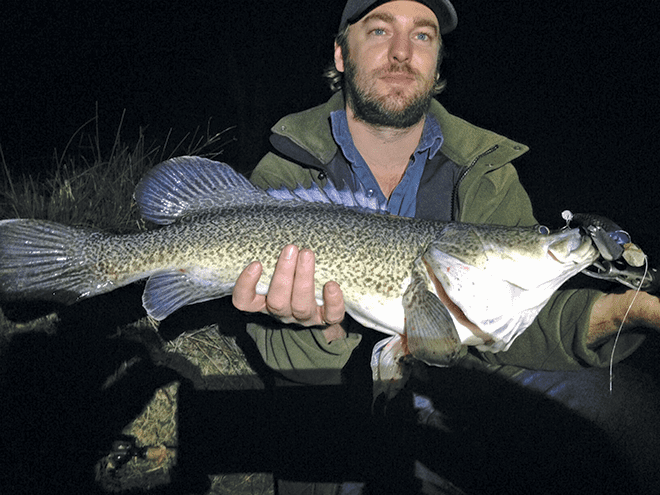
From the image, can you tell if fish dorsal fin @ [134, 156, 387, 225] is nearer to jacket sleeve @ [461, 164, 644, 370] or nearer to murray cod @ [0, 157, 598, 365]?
murray cod @ [0, 157, 598, 365]

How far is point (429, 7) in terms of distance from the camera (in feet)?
9.17

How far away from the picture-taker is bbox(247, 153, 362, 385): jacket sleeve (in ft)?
7.48

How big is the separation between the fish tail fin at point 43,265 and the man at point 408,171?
0.71 metres

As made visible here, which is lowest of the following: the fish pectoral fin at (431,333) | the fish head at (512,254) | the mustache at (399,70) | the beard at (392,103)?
the fish pectoral fin at (431,333)

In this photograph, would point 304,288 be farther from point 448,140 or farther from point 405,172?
point 448,140

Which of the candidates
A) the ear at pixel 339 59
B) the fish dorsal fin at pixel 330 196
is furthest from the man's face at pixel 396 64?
the fish dorsal fin at pixel 330 196

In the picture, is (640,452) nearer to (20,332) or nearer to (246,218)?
(246,218)

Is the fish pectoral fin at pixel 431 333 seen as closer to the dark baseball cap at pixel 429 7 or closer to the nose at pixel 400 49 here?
the nose at pixel 400 49

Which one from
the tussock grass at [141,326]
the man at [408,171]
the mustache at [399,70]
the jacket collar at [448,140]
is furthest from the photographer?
the tussock grass at [141,326]

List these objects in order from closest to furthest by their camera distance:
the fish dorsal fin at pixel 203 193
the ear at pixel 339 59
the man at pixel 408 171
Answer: the fish dorsal fin at pixel 203 193, the man at pixel 408 171, the ear at pixel 339 59

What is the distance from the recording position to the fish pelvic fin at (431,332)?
1.71m

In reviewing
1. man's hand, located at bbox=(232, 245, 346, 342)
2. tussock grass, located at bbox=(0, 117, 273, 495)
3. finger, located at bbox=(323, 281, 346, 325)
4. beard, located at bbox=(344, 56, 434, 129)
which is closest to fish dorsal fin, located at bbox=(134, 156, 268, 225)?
man's hand, located at bbox=(232, 245, 346, 342)

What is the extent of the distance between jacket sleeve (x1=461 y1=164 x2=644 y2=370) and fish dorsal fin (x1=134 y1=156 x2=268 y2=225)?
1.28 m

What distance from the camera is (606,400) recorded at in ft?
8.13
